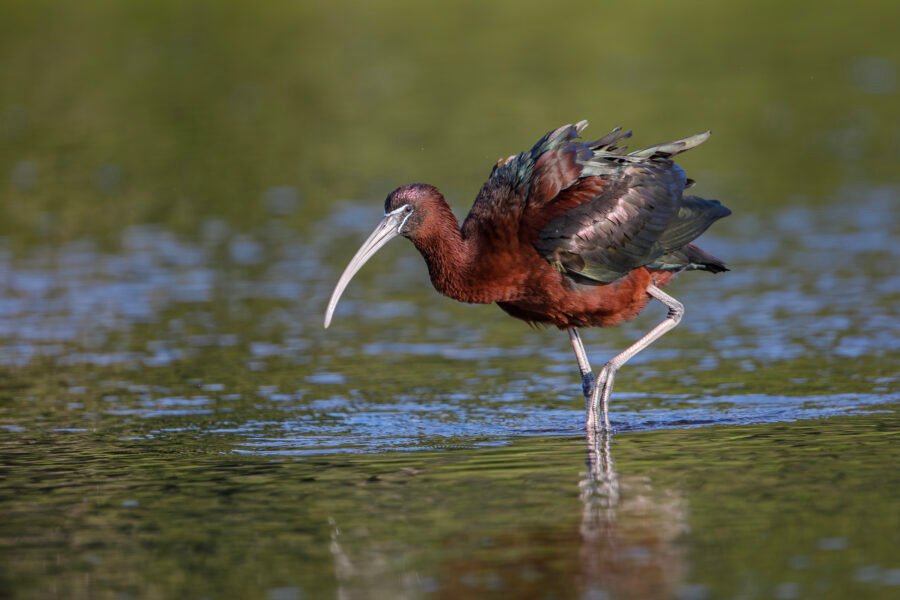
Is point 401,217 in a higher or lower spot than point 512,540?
higher

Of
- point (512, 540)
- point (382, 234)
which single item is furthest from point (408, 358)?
point (512, 540)

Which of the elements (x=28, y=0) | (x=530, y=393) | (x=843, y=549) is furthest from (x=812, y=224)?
(x=28, y=0)

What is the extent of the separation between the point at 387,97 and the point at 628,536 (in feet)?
77.1

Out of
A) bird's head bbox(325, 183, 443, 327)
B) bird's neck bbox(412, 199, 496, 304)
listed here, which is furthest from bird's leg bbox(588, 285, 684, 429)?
bird's head bbox(325, 183, 443, 327)

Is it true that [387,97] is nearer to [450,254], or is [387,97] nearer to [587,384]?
[587,384]

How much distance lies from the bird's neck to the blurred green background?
1005cm

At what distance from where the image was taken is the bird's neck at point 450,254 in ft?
37.3

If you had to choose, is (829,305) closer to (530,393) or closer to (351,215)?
(530,393)

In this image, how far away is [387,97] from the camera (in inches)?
1242

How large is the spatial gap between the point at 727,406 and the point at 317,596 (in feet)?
17.0

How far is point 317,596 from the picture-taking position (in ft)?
25.6

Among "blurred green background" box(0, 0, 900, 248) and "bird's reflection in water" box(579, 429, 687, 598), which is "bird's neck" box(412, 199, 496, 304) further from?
"blurred green background" box(0, 0, 900, 248)

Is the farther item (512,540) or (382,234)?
(382,234)

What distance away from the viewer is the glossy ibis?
11391mm
